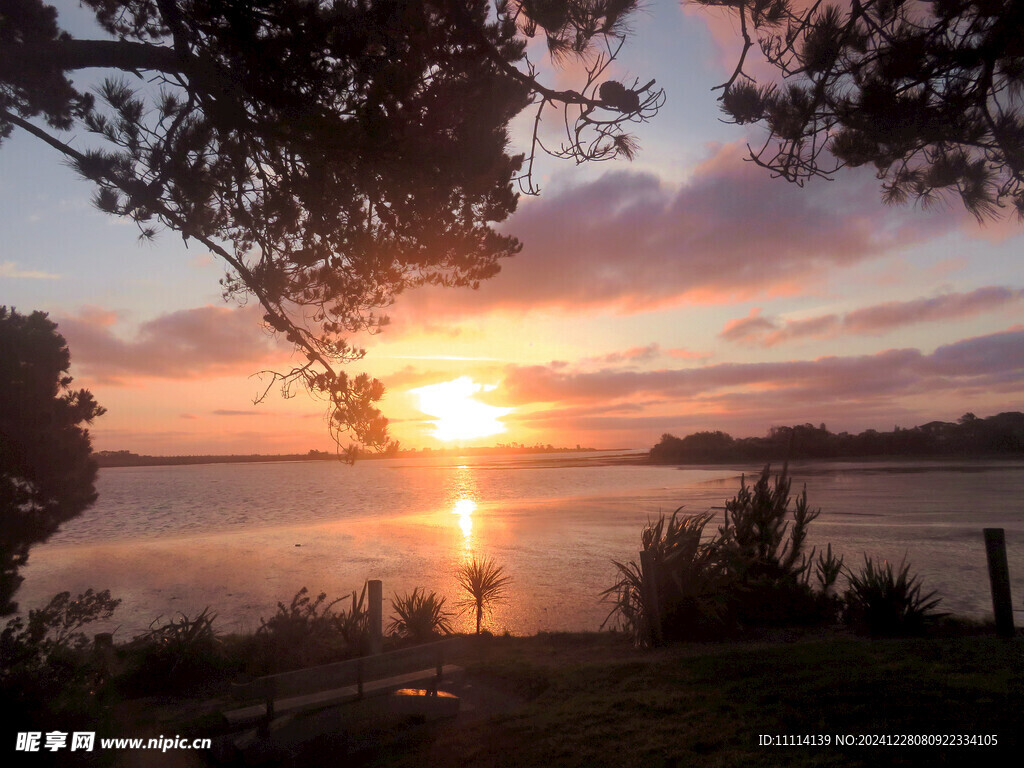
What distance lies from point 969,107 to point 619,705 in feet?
20.4

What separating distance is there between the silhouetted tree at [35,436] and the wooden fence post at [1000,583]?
11469 mm

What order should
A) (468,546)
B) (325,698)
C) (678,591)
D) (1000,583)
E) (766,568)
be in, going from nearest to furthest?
(325,698), (1000,583), (678,591), (766,568), (468,546)

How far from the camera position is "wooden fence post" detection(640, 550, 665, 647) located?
748 centimetres

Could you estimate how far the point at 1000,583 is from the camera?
7.01 meters

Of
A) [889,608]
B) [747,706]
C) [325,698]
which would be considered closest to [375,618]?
[325,698]

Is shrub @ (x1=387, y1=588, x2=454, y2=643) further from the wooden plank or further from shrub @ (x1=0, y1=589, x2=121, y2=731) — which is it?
shrub @ (x1=0, y1=589, x2=121, y2=731)

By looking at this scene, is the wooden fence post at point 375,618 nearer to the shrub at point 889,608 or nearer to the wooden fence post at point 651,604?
the wooden fence post at point 651,604

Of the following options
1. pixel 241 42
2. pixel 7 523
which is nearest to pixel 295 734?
pixel 241 42

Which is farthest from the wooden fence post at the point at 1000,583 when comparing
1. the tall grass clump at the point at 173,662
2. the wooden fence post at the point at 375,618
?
the tall grass clump at the point at 173,662

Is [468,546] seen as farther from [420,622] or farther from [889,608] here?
[889,608]

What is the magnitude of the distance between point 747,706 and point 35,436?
9.31 meters

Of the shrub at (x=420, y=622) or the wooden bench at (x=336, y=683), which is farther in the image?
the shrub at (x=420, y=622)

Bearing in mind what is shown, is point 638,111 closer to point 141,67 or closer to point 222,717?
point 141,67

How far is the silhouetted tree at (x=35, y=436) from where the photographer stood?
8.66 meters
